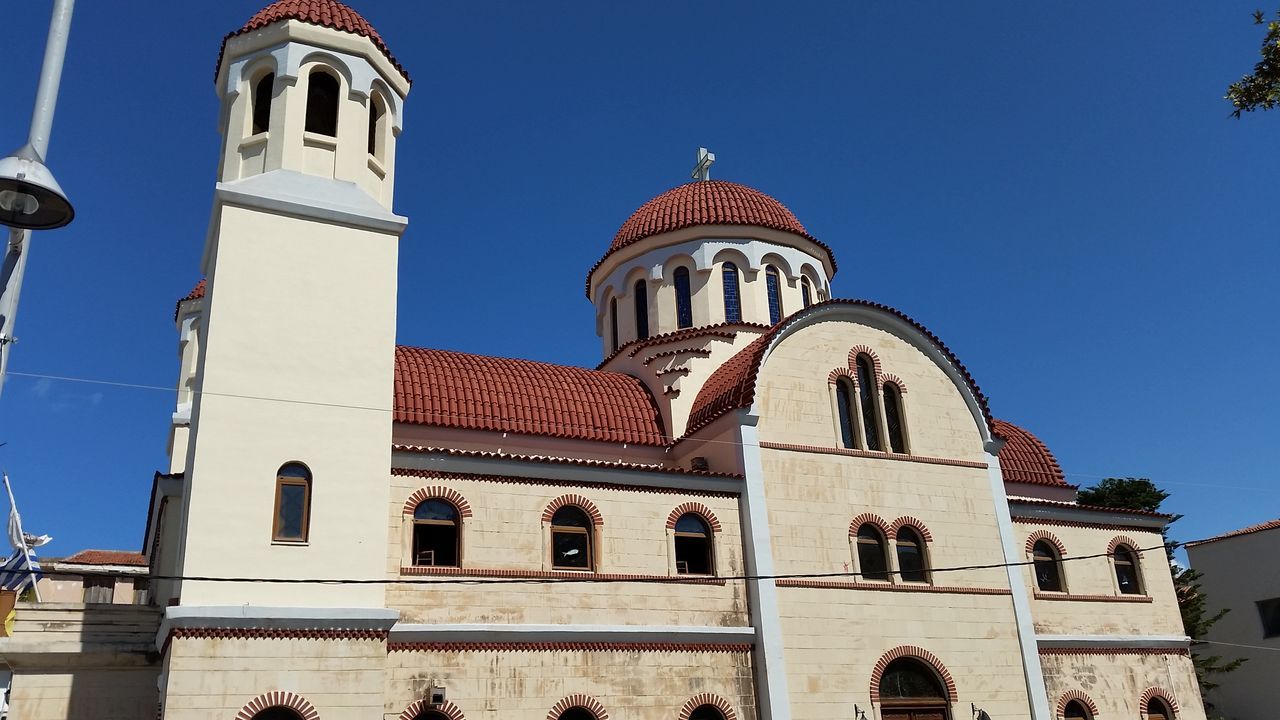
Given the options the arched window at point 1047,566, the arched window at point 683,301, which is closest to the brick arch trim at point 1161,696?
the arched window at point 1047,566

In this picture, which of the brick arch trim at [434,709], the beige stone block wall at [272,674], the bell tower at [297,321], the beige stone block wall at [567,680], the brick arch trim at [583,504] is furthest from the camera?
the brick arch trim at [583,504]

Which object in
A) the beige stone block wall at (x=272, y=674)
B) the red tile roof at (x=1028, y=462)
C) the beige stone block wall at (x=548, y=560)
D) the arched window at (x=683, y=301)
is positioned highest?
the arched window at (x=683, y=301)

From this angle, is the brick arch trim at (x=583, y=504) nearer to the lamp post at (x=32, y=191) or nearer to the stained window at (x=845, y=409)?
the stained window at (x=845, y=409)

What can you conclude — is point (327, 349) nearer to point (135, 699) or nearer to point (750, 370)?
point (135, 699)

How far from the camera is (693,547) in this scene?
17.4 meters

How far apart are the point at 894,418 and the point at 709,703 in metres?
7.05

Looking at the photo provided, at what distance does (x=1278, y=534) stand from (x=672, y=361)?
60.5ft

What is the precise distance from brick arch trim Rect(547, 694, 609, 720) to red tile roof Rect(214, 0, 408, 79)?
11.3m

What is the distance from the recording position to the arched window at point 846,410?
63.4 ft

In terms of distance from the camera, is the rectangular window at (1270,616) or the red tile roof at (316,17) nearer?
the red tile roof at (316,17)

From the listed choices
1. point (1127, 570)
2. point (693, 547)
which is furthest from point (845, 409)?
point (1127, 570)

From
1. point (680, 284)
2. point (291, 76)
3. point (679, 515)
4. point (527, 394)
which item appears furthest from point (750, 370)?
point (291, 76)

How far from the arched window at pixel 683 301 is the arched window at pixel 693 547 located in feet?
22.7

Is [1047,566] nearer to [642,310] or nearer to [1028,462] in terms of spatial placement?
[1028,462]
